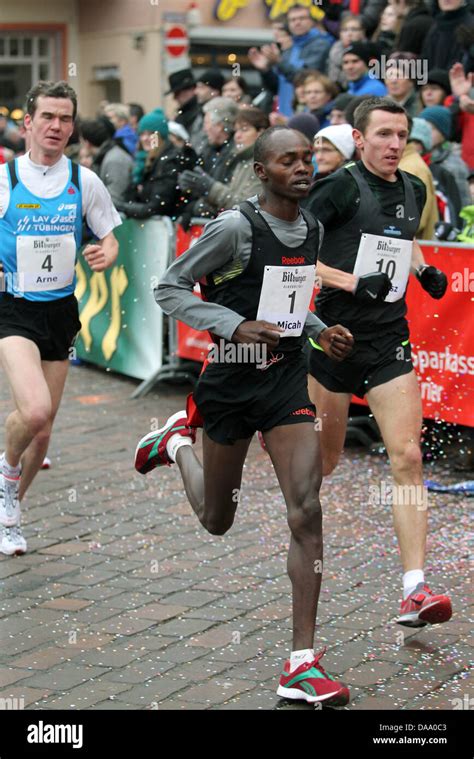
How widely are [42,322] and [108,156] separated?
6.44 m

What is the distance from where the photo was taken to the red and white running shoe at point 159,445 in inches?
239

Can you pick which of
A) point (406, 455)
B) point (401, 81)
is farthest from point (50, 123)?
point (401, 81)

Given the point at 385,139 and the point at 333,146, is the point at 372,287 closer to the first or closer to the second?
the point at 385,139

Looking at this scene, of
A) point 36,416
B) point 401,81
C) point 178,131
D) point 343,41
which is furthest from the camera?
point 178,131

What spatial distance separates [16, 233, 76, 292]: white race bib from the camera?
257 inches

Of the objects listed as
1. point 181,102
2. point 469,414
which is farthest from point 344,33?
point 469,414

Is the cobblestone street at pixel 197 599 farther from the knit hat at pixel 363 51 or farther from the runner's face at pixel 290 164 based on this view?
the knit hat at pixel 363 51

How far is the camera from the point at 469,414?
8102mm

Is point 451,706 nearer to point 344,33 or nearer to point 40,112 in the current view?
point 40,112

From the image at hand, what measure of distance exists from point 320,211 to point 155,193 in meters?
5.63

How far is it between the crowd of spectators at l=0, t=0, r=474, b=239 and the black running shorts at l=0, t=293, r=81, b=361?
2.26m

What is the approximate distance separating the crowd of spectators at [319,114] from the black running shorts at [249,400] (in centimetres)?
330

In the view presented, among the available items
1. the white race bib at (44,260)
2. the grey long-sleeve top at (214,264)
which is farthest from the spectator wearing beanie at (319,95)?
the grey long-sleeve top at (214,264)

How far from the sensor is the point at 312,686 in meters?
4.70
